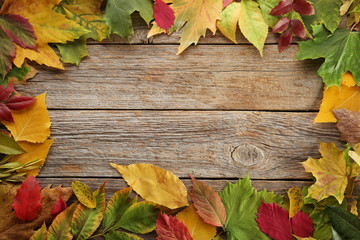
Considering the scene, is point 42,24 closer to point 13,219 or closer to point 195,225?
point 13,219

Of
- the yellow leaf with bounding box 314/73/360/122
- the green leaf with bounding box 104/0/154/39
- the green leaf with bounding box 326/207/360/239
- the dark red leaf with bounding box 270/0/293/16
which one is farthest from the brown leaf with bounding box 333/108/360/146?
the green leaf with bounding box 104/0/154/39

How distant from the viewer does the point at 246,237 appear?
0.80 meters

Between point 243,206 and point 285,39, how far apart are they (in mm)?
430

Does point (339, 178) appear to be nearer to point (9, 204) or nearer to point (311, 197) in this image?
point (311, 197)

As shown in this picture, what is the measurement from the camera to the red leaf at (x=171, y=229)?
0.77 metres

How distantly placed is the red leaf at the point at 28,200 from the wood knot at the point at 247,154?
19.3 inches

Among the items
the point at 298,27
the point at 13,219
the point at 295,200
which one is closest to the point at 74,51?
the point at 13,219

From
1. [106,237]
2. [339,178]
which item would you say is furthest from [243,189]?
[106,237]

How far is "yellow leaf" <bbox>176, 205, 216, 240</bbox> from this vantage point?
2.64 ft

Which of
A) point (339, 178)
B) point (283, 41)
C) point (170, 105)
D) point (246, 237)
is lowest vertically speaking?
point (246, 237)

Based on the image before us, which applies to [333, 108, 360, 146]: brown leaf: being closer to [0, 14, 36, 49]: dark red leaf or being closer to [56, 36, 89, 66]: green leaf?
[56, 36, 89, 66]: green leaf

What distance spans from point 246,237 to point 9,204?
58cm

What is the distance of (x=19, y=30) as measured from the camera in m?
0.79

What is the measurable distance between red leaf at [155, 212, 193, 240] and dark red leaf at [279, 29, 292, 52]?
50cm
